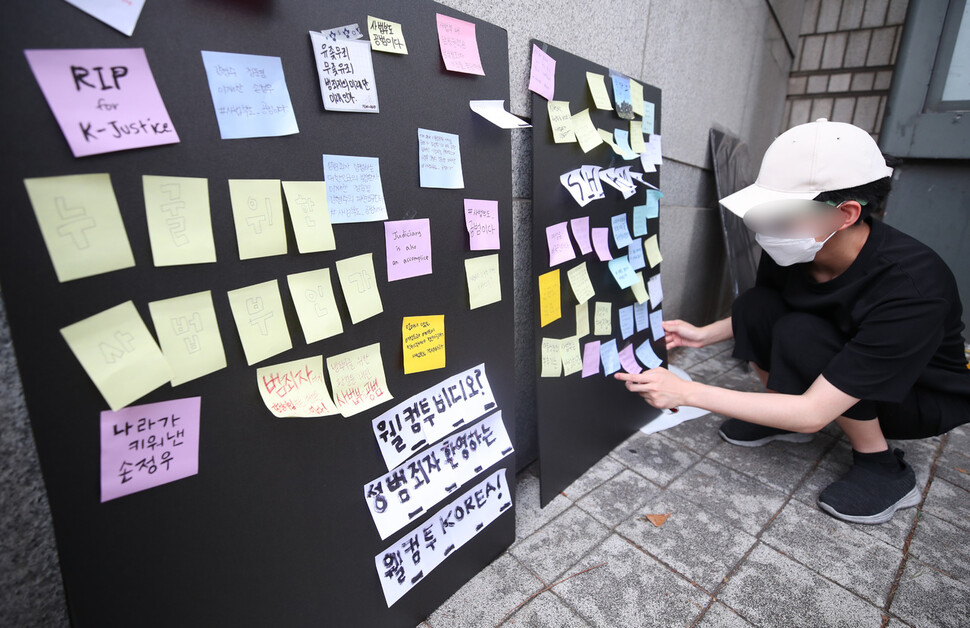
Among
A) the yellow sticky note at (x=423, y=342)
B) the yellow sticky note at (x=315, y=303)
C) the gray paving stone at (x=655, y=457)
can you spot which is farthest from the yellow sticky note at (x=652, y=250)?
the yellow sticky note at (x=315, y=303)

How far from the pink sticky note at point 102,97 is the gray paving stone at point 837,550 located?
2014 mm

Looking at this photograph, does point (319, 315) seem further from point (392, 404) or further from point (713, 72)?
point (713, 72)

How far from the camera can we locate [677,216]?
2.74 m

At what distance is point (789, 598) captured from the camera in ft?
4.47

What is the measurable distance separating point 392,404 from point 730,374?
248 centimetres

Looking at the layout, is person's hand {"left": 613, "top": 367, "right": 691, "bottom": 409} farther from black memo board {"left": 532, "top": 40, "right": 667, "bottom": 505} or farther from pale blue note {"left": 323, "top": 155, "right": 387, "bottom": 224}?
pale blue note {"left": 323, "top": 155, "right": 387, "bottom": 224}

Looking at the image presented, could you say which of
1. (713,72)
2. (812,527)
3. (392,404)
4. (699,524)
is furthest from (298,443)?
(713,72)

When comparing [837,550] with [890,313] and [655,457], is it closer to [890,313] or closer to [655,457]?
[655,457]

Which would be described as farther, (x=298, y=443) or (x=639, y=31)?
(x=639, y=31)

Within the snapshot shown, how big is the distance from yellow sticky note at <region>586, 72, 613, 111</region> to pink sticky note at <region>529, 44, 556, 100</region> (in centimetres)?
20

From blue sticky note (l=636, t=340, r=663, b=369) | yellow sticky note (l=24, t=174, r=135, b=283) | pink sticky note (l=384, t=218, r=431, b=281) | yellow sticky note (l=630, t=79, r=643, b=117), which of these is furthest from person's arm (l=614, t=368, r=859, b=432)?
yellow sticky note (l=24, t=174, r=135, b=283)

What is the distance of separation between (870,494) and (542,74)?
1911 millimetres

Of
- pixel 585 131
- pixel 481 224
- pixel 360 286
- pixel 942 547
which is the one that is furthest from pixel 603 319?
pixel 942 547

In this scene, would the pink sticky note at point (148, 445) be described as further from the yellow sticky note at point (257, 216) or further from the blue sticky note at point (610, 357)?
the blue sticky note at point (610, 357)
